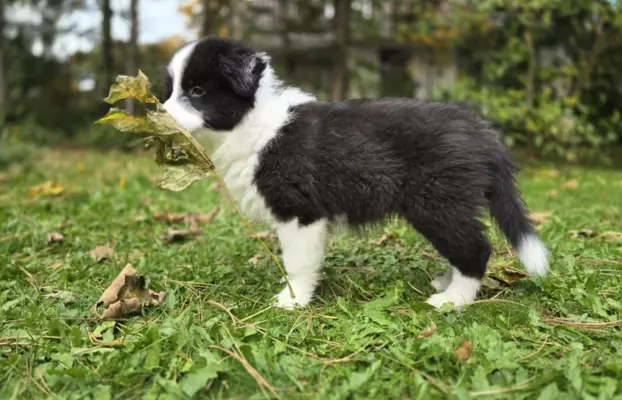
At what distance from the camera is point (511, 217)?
9.41 ft

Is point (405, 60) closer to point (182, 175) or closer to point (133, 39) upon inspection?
point (133, 39)

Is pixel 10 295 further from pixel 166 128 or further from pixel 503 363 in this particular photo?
pixel 503 363

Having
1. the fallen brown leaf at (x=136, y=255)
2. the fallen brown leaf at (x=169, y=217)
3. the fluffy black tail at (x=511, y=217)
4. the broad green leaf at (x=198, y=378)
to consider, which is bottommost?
the fallen brown leaf at (x=169, y=217)

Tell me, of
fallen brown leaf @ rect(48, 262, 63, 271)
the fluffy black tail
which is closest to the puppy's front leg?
the fluffy black tail

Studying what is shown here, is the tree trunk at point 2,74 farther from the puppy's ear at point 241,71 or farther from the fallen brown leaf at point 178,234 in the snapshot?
the puppy's ear at point 241,71

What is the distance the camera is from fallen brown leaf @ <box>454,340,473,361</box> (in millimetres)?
2125

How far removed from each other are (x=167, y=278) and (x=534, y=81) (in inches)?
346

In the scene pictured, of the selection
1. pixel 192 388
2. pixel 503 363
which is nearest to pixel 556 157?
pixel 503 363

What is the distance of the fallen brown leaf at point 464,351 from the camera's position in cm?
212

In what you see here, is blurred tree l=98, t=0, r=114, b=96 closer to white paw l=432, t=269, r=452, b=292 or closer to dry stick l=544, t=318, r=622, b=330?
white paw l=432, t=269, r=452, b=292

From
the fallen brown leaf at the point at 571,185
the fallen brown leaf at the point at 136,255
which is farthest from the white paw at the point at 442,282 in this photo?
the fallen brown leaf at the point at 571,185

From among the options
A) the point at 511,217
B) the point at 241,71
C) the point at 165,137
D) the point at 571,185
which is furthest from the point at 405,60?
the point at 165,137

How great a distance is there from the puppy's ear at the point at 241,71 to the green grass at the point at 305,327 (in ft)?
3.63

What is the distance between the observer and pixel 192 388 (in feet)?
6.25
